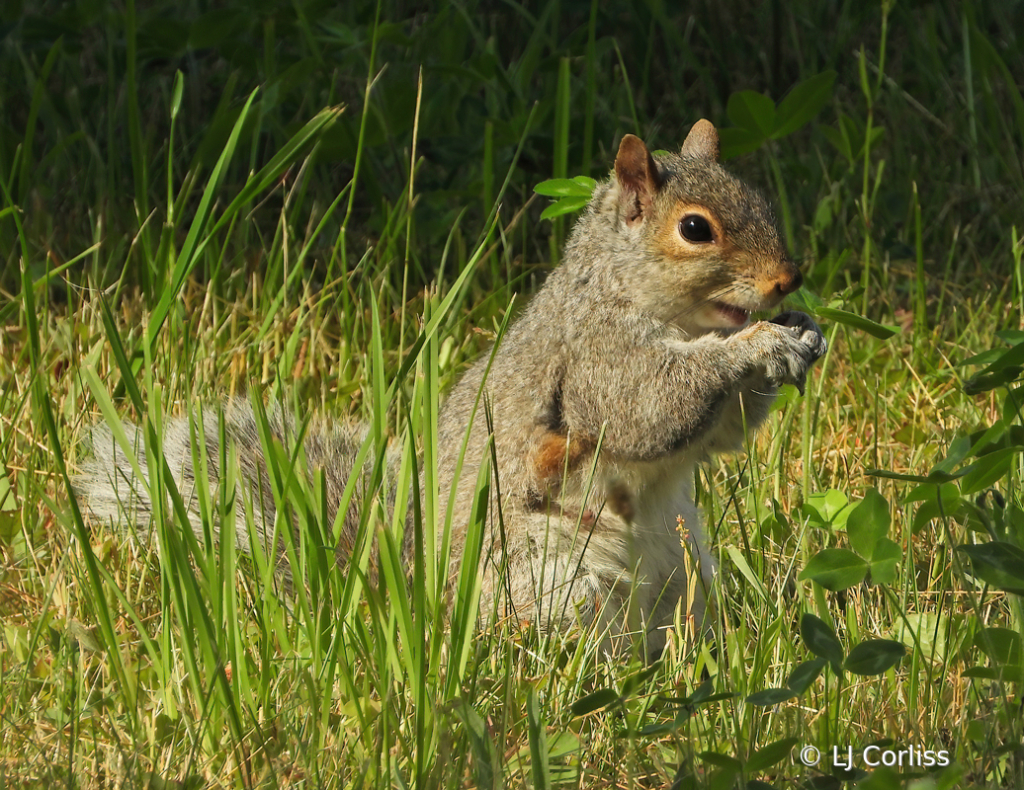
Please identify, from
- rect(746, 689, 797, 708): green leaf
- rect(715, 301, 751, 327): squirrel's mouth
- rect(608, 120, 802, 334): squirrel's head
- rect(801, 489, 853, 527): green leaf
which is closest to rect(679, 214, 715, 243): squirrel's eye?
rect(608, 120, 802, 334): squirrel's head

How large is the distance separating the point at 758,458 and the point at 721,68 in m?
2.35

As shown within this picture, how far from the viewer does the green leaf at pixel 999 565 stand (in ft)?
4.57

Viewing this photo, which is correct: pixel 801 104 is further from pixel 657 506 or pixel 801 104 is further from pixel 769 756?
pixel 769 756

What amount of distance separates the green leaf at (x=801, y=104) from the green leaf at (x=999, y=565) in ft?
6.03

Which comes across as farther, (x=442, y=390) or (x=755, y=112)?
(x=755, y=112)

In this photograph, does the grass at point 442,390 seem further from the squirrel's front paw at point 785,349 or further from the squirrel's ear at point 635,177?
the squirrel's ear at point 635,177

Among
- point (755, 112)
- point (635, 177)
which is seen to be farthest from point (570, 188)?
point (755, 112)

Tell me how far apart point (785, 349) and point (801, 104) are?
1.11 m

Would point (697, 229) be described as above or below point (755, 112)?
below

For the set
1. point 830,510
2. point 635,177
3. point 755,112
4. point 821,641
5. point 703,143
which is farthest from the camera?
point 755,112

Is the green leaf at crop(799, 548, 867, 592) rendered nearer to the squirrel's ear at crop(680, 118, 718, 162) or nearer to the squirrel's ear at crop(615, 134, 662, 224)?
the squirrel's ear at crop(615, 134, 662, 224)

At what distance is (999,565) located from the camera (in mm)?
1398

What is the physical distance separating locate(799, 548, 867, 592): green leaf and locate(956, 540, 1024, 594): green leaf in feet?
0.52

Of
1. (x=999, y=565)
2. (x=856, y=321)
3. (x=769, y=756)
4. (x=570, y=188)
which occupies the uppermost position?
(x=570, y=188)
